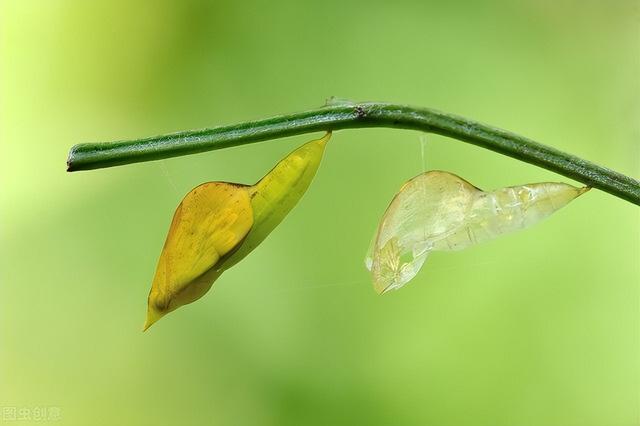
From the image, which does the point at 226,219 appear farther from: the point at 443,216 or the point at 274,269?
the point at 274,269

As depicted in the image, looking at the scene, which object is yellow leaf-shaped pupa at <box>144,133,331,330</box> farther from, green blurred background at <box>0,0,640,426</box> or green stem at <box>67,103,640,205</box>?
green blurred background at <box>0,0,640,426</box>

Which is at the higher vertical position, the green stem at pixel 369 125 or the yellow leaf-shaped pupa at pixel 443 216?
the green stem at pixel 369 125

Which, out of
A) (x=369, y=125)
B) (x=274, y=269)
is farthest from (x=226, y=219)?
(x=274, y=269)

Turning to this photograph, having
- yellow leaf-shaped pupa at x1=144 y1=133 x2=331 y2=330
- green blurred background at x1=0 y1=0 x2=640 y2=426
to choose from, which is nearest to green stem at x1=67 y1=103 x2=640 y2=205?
yellow leaf-shaped pupa at x1=144 y1=133 x2=331 y2=330

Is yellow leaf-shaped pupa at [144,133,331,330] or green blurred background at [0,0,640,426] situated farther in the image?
green blurred background at [0,0,640,426]

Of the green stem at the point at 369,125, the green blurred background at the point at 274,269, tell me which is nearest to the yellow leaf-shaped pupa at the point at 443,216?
the green stem at the point at 369,125

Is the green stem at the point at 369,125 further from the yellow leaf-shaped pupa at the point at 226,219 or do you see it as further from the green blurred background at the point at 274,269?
the green blurred background at the point at 274,269
